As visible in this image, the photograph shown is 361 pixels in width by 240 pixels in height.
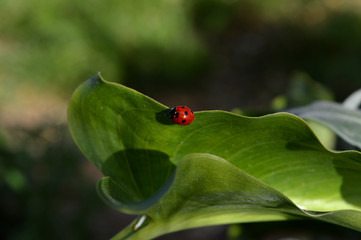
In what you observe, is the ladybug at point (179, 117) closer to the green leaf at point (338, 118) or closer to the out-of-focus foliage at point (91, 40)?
the green leaf at point (338, 118)

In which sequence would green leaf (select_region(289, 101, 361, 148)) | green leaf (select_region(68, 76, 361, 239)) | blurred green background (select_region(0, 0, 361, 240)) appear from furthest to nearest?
blurred green background (select_region(0, 0, 361, 240)) < green leaf (select_region(289, 101, 361, 148)) < green leaf (select_region(68, 76, 361, 239))

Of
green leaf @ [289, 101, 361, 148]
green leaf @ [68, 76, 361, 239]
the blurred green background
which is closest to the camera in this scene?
green leaf @ [68, 76, 361, 239]

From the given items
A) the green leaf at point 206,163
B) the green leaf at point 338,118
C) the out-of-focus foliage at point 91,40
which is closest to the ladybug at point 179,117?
the green leaf at point 206,163

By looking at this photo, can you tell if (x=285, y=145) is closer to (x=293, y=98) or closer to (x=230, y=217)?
(x=230, y=217)

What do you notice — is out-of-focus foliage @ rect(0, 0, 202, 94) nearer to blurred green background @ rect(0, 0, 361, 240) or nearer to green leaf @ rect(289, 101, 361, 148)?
blurred green background @ rect(0, 0, 361, 240)

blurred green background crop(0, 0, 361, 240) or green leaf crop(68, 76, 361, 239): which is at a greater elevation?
blurred green background crop(0, 0, 361, 240)

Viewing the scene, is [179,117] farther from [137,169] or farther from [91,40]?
[91,40]

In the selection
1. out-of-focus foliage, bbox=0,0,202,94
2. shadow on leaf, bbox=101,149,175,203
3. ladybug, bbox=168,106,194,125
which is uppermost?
out-of-focus foliage, bbox=0,0,202,94

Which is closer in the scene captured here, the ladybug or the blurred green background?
the ladybug

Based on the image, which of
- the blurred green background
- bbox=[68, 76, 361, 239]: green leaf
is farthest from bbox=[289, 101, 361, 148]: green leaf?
the blurred green background
